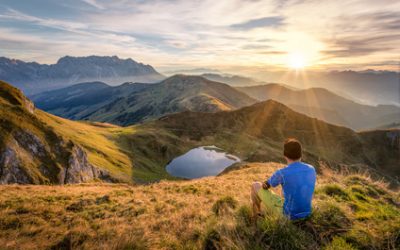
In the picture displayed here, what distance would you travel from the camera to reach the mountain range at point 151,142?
3428 centimetres

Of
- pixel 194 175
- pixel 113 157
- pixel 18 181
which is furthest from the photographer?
pixel 194 175

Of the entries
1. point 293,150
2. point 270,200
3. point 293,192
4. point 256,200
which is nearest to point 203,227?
point 256,200

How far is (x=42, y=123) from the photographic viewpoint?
39.9 metres

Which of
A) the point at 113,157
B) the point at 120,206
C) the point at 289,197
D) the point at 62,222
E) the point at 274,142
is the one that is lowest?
the point at 274,142

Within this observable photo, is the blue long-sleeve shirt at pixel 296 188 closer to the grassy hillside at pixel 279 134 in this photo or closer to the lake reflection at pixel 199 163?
the lake reflection at pixel 199 163

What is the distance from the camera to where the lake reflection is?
251ft

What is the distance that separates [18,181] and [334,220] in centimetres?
3414

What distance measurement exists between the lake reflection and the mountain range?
452cm

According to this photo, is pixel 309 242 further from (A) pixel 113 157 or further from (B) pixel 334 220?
(A) pixel 113 157

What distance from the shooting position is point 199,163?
85125 millimetres

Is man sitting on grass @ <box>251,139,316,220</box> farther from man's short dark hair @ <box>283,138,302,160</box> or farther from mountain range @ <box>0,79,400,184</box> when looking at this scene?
mountain range @ <box>0,79,400,184</box>

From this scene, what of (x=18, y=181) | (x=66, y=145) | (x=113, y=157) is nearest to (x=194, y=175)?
(x=113, y=157)

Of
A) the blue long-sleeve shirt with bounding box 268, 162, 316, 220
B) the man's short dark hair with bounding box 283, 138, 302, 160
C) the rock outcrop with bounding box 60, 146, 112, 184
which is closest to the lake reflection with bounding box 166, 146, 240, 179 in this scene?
the rock outcrop with bounding box 60, 146, 112, 184

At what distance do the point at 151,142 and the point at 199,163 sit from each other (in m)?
23.3
